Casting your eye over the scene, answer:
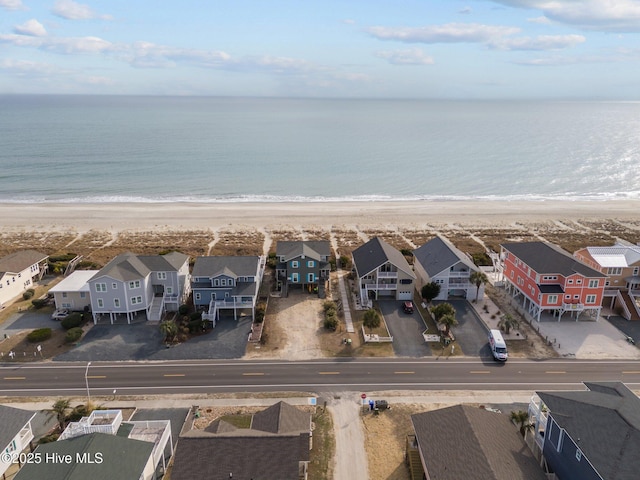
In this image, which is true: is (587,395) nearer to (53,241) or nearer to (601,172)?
(53,241)

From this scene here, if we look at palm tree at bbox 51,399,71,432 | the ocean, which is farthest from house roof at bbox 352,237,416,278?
the ocean

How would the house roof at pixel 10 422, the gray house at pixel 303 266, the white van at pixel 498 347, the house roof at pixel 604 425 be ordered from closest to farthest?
the house roof at pixel 604 425
the house roof at pixel 10 422
the white van at pixel 498 347
the gray house at pixel 303 266

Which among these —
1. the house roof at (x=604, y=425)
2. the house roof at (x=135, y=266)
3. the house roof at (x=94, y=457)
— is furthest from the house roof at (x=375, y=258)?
Result: the house roof at (x=94, y=457)

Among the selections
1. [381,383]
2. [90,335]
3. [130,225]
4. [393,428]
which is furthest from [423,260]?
[130,225]

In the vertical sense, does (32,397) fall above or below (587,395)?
below

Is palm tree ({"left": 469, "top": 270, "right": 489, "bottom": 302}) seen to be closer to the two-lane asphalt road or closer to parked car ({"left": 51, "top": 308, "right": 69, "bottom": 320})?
the two-lane asphalt road

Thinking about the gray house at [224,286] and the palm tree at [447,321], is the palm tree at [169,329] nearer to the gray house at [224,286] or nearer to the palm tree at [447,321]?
the gray house at [224,286]

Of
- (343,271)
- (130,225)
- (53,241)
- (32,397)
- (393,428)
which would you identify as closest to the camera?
(393,428)
